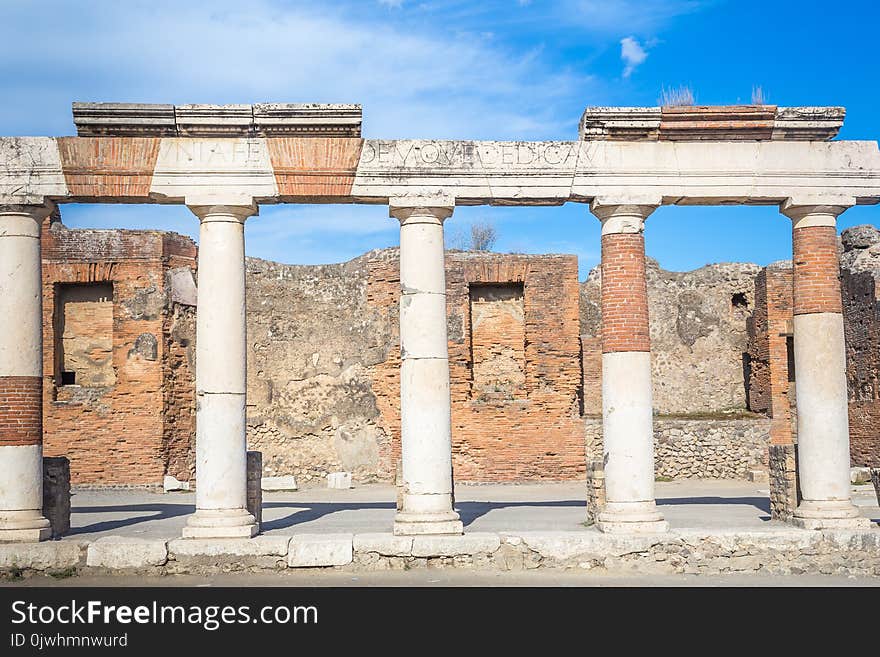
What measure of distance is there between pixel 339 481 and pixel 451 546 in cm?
954

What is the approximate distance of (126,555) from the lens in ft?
32.0

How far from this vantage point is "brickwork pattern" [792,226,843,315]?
10672 millimetres

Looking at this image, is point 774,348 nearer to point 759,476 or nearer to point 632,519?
point 759,476

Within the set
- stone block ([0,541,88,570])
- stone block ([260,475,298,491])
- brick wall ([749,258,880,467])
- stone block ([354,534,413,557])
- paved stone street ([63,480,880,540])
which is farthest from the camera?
brick wall ([749,258,880,467])

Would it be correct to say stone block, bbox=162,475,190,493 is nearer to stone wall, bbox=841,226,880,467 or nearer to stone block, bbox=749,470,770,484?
stone block, bbox=749,470,770,484

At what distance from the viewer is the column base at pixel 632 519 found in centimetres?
1018

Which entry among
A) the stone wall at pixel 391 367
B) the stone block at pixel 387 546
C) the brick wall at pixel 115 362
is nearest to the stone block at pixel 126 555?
the stone block at pixel 387 546

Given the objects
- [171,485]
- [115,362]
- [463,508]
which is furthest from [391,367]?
[463,508]

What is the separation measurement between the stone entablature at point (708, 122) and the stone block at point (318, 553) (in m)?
5.54

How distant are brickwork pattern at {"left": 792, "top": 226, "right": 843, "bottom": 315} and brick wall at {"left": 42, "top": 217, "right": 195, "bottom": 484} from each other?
13038 millimetres

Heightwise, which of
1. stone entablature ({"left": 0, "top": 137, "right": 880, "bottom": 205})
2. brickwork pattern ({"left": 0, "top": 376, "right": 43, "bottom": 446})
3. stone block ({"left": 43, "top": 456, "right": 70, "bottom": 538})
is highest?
stone entablature ({"left": 0, "top": 137, "right": 880, "bottom": 205})

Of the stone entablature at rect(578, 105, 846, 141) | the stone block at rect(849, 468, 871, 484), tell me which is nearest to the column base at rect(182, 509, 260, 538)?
the stone entablature at rect(578, 105, 846, 141)

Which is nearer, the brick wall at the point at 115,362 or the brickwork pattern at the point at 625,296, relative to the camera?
the brickwork pattern at the point at 625,296

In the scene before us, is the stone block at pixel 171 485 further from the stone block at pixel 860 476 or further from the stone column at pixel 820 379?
the stone block at pixel 860 476
